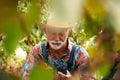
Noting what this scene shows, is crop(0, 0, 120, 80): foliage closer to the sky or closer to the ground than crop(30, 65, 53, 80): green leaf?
closer to the sky

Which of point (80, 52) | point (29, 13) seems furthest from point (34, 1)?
point (80, 52)

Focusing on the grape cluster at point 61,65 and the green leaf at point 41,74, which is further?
the grape cluster at point 61,65

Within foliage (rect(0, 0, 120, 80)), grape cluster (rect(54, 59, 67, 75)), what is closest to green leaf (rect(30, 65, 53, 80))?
foliage (rect(0, 0, 120, 80))

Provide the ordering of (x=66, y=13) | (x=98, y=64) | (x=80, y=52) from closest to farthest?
(x=66, y=13) → (x=98, y=64) → (x=80, y=52)

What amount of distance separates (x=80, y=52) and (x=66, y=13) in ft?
6.39

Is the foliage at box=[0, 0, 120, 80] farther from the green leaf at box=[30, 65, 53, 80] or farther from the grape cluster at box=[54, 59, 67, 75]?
the grape cluster at box=[54, 59, 67, 75]

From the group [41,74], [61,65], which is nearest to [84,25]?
[41,74]

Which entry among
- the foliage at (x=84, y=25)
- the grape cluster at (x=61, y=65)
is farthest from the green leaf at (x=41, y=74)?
the grape cluster at (x=61, y=65)

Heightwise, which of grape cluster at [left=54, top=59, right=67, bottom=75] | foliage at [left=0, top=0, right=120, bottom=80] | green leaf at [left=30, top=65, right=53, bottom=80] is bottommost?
green leaf at [left=30, top=65, right=53, bottom=80]

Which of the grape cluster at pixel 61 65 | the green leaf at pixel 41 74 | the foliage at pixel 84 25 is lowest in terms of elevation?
the green leaf at pixel 41 74

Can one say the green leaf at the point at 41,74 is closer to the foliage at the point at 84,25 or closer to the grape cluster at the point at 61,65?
the foliage at the point at 84,25

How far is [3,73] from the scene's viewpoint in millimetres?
339

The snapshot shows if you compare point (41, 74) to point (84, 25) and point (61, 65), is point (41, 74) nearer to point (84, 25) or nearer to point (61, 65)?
point (84, 25)

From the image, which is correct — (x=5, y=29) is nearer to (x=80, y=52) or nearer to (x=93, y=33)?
(x=93, y=33)
